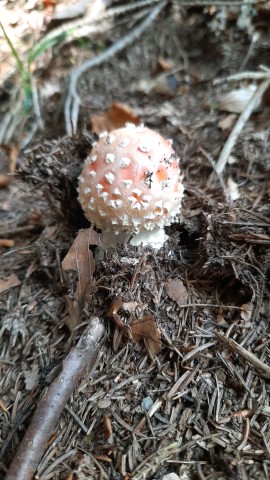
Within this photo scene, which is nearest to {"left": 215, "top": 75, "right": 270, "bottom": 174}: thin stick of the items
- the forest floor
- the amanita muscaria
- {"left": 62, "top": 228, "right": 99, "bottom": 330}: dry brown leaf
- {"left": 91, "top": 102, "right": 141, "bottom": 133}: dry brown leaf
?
the forest floor

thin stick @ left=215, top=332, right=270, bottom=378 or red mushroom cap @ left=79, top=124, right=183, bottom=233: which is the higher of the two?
red mushroom cap @ left=79, top=124, right=183, bottom=233

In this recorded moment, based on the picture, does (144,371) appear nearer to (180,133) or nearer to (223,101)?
(180,133)

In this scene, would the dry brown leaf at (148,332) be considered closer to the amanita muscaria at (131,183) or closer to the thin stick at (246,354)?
the thin stick at (246,354)

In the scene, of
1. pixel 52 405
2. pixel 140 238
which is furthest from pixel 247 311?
pixel 52 405

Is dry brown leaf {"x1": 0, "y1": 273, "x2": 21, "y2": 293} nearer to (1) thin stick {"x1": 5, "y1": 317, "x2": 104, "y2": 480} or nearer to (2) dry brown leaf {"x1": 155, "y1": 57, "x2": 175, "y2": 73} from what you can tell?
(1) thin stick {"x1": 5, "y1": 317, "x2": 104, "y2": 480}

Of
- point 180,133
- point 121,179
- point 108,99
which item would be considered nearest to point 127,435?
point 121,179

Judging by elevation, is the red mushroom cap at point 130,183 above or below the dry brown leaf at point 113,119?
below

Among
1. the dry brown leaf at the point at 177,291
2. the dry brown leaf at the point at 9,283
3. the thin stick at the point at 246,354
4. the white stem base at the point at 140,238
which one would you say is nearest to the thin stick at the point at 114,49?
the white stem base at the point at 140,238

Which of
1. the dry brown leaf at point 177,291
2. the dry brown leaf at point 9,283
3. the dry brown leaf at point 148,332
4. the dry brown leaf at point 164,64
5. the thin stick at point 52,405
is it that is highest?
the dry brown leaf at point 164,64
